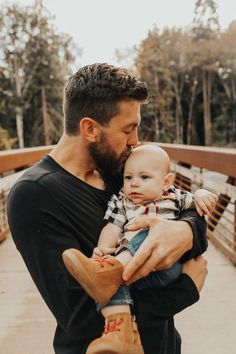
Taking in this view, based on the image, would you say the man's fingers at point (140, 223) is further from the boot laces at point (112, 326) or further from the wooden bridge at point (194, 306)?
the wooden bridge at point (194, 306)

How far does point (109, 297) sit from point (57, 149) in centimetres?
56

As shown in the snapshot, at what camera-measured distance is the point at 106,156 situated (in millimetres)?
1444

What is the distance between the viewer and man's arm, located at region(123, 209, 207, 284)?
1173mm

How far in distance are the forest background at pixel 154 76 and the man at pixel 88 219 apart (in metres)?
26.7

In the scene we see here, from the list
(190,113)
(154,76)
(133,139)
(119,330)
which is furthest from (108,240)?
(190,113)

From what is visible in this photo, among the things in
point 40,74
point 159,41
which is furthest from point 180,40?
point 40,74

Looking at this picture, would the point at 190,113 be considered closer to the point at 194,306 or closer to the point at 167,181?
the point at 194,306

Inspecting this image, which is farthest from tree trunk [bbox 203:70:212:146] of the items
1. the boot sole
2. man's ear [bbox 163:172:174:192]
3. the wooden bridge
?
the boot sole

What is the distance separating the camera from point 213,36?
117ft

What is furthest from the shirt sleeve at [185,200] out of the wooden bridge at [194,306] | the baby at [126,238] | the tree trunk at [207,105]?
the tree trunk at [207,105]

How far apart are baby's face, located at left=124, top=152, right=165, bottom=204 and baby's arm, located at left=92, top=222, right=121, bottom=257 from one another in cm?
15

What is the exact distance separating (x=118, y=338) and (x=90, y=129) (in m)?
0.64

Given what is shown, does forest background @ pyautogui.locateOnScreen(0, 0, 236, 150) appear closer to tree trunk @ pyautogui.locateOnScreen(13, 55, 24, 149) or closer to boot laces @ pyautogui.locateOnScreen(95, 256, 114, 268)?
tree trunk @ pyautogui.locateOnScreen(13, 55, 24, 149)

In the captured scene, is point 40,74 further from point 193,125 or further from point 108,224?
point 108,224
